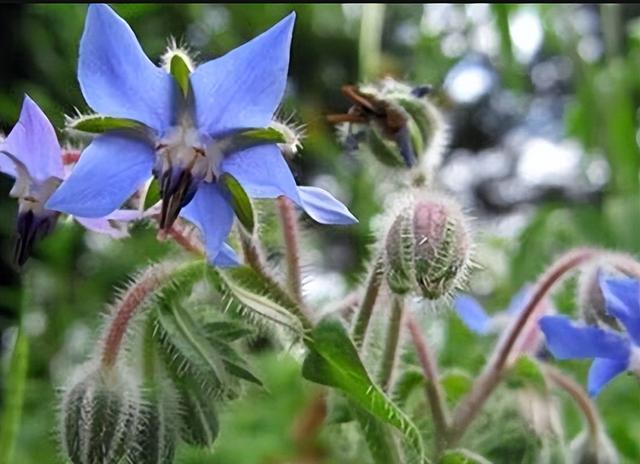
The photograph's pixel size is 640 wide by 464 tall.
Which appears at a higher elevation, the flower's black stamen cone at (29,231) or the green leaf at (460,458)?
the flower's black stamen cone at (29,231)

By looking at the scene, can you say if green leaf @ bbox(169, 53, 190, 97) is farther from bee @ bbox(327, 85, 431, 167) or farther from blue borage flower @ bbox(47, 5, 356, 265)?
bee @ bbox(327, 85, 431, 167)

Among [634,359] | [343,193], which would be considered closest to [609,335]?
[634,359]

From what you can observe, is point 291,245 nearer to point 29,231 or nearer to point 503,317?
point 29,231

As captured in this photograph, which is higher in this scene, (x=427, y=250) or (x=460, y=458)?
(x=427, y=250)

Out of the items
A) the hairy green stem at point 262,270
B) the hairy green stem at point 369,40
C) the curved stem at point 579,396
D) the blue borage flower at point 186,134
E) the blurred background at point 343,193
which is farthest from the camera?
the hairy green stem at point 369,40

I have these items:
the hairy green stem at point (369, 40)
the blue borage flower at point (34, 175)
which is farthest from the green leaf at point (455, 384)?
the hairy green stem at point (369, 40)

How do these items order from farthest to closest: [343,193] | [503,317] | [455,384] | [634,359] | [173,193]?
[343,193], [503,317], [455,384], [634,359], [173,193]

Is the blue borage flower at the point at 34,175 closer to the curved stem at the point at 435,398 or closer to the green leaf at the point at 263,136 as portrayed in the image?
the green leaf at the point at 263,136

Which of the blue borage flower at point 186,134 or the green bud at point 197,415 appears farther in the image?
the green bud at point 197,415
